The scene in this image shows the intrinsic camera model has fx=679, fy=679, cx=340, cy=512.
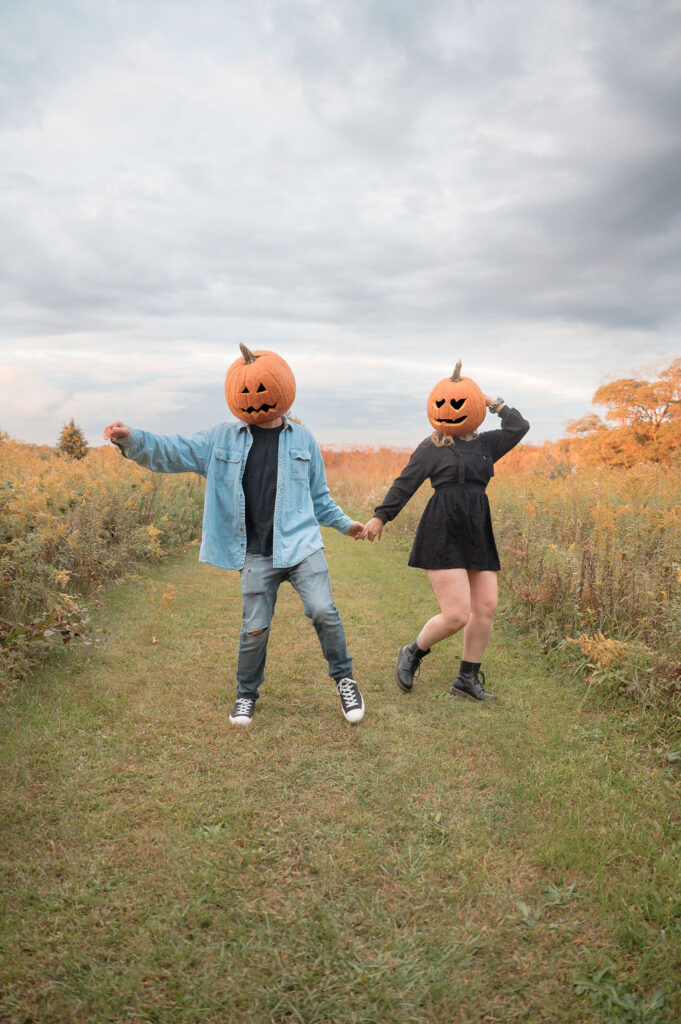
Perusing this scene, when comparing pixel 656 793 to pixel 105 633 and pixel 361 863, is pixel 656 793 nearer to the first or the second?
pixel 361 863

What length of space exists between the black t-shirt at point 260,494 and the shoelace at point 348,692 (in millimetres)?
933

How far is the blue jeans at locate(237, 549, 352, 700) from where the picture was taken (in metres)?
3.91

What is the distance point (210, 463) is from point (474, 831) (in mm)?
2335

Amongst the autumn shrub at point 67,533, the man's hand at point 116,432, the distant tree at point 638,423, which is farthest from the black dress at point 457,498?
the distant tree at point 638,423

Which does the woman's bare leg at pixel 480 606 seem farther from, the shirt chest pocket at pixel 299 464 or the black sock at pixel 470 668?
the shirt chest pocket at pixel 299 464

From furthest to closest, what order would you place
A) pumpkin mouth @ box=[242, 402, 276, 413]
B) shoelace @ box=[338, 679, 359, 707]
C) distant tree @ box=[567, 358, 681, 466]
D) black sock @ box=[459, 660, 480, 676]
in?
distant tree @ box=[567, 358, 681, 466] < black sock @ box=[459, 660, 480, 676] < shoelace @ box=[338, 679, 359, 707] < pumpkin mouth @ box=[242, 402, 276, 413]

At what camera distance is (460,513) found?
4188 millimetres

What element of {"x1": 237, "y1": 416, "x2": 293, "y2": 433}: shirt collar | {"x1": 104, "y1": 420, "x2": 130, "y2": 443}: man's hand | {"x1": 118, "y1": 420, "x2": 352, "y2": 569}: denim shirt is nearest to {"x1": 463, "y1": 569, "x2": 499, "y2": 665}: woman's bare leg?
{"x1": 118, "y1": 420, "x2": 352, "y2": 569}: denim shirt

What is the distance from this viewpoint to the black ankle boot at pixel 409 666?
4.59m

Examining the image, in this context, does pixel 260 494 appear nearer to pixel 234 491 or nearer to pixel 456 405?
pixel 234 491

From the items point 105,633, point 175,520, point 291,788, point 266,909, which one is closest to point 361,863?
point 266,909

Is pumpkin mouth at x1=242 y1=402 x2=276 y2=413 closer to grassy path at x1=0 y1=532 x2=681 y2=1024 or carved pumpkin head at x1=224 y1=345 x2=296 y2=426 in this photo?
carved pumpkin head at x1=224 y1=345 x2=296 y2=426

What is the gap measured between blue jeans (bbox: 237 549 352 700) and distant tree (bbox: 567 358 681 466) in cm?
947

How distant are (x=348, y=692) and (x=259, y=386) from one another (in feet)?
6.16
